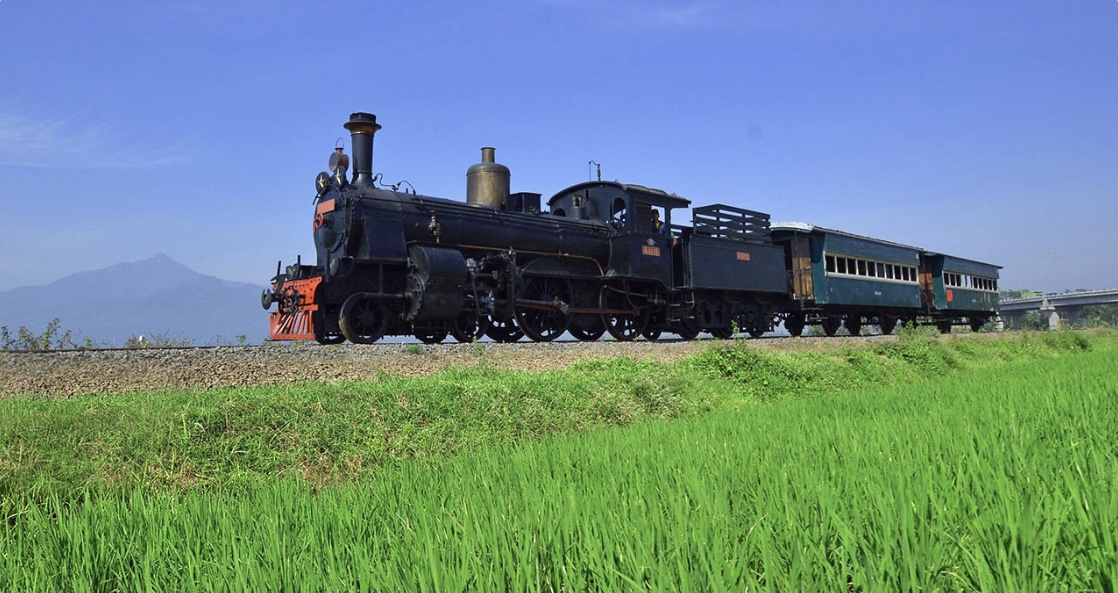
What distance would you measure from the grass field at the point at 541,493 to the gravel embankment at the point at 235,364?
168 cm

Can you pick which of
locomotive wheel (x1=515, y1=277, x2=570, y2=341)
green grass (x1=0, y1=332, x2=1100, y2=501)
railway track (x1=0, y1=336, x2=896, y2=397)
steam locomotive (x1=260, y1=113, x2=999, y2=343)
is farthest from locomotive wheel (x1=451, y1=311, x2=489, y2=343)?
green grass (x1=0, y1=332, x2=1100, y2=501)

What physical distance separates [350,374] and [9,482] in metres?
4.35

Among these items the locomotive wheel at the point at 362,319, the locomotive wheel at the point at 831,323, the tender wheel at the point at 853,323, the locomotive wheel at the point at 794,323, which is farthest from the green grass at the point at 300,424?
the tender wheel at the point at 853,323

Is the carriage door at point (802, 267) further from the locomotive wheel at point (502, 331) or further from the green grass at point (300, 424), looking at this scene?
the green grass at point (300, 424)

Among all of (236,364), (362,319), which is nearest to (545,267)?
(362,319)

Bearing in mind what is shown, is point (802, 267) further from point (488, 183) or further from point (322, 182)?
point (322, 182)

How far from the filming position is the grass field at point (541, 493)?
195 centimetres

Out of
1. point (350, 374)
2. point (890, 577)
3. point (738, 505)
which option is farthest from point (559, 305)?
point (890, 577)

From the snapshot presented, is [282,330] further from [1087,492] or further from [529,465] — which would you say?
[1087,492]

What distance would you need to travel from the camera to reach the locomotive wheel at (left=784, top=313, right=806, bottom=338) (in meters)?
23.0

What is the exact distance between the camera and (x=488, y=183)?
15836mm

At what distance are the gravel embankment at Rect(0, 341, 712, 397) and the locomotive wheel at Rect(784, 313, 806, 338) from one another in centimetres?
1427

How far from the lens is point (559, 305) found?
15008mm

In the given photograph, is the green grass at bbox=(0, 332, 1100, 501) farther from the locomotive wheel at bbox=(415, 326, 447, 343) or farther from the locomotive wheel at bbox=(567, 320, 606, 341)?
the locomotive wheel at bbox=(567, 320, 606, 341)
